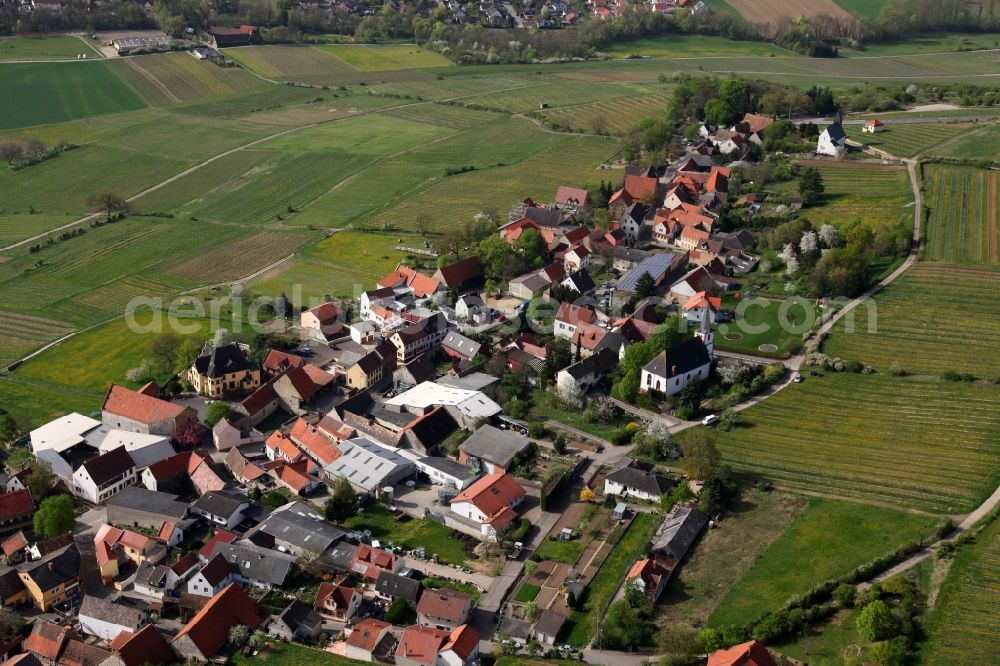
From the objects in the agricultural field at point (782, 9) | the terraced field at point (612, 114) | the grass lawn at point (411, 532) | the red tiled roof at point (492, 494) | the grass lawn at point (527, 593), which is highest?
the agricultural field at point (782, 9)

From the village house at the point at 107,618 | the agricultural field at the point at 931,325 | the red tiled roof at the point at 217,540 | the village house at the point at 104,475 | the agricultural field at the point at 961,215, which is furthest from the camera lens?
the agricultural field at the point at 961,215

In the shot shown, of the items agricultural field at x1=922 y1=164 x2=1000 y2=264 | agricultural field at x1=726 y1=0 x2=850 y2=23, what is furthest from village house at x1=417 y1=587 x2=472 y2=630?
agricultural field at x1=726 y1=0 x2=850 y2=23

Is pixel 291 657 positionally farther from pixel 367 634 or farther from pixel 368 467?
pixel 368 467

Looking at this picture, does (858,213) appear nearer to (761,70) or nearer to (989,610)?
(989,610)

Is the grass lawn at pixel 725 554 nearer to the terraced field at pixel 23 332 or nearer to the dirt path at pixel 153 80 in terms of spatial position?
the terraced field at pixel 23 332

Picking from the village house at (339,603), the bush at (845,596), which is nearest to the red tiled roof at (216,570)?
the village house at (339,603)

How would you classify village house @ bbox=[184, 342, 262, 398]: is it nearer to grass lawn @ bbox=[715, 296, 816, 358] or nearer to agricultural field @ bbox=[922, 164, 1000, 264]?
grass lawn @ bbox=[715, 296, 816, 358]

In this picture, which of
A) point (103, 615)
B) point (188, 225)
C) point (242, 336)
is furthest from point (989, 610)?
point (188, 225)
